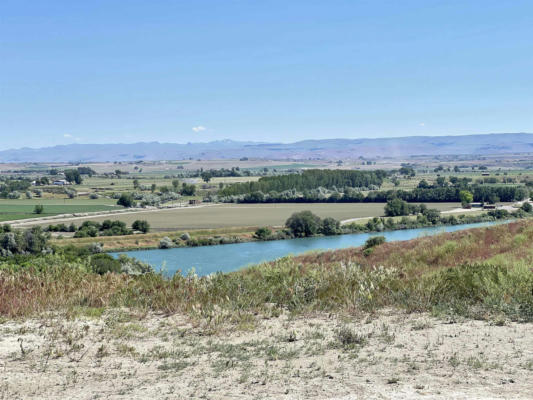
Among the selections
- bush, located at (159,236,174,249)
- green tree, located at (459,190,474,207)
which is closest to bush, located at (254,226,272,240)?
bush, located at (159,236,174,249)

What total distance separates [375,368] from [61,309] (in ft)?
17.9

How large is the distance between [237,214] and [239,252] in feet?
96.8

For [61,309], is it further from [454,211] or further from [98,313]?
[454,211]

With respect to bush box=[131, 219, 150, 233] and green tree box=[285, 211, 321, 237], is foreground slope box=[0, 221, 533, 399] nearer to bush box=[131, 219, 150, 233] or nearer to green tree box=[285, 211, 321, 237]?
green tree box=[285, 211, 321, 237]

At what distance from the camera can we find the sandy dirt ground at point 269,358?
258 inches

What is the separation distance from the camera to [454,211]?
272 feet

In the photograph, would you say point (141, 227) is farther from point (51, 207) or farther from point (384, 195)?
point (384, 195)

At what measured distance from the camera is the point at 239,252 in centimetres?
5781

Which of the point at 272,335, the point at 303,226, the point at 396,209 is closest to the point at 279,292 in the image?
the point at 272,335

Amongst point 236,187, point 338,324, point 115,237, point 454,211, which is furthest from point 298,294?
point 236,187

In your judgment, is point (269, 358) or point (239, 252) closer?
point (269, 358)

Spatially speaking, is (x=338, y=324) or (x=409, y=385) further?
(x=338, y=324)

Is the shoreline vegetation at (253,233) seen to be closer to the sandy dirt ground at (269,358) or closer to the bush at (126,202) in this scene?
the bush at (126,202)

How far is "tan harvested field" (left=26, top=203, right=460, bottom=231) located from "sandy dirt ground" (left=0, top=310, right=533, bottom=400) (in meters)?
62.8
